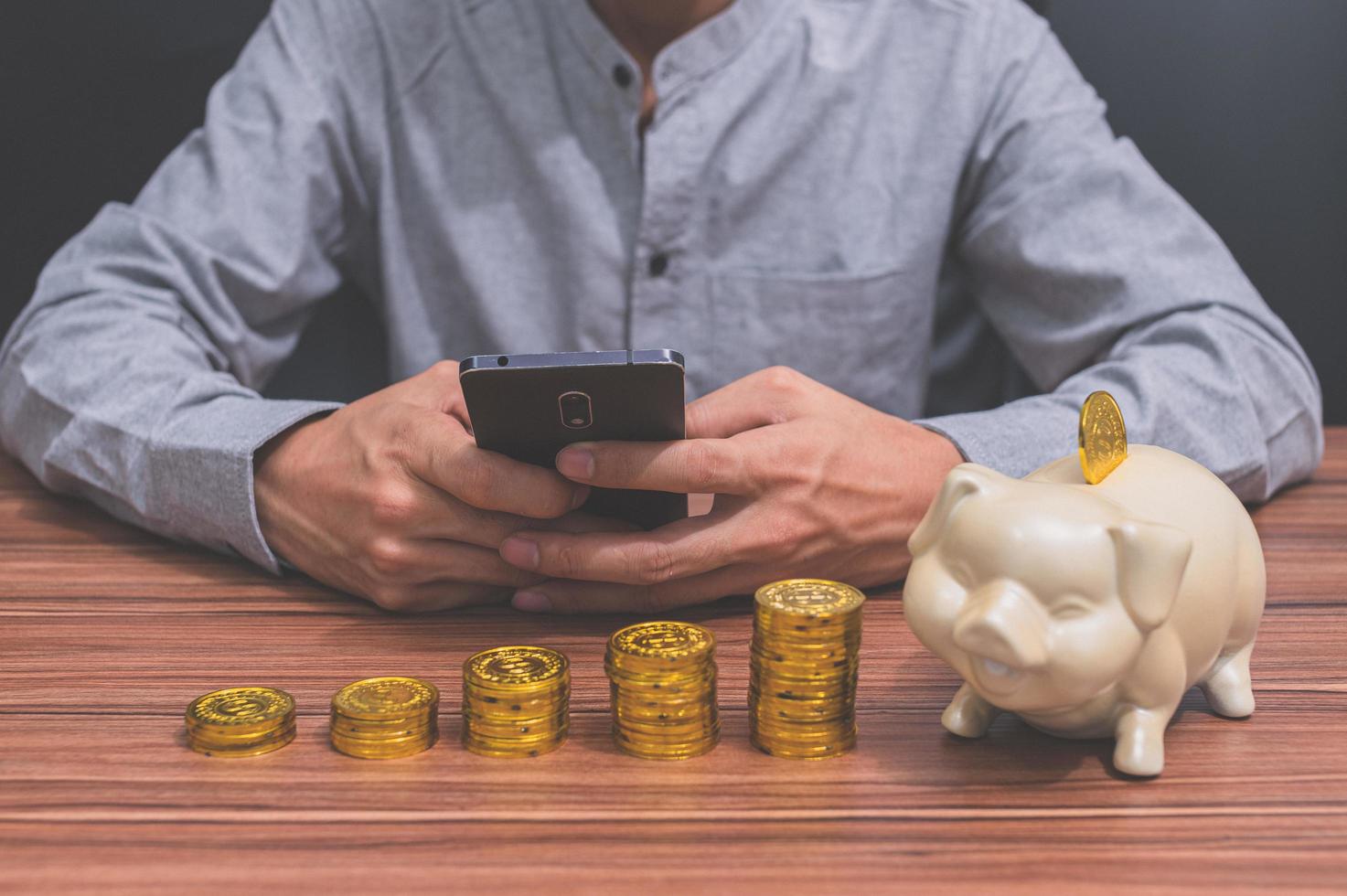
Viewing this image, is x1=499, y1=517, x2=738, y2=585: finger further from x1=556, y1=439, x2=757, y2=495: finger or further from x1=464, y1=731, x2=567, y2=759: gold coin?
x1=464, y1=731, x2=567, y2=759: gold coin

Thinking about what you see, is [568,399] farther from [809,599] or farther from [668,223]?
[668,223]

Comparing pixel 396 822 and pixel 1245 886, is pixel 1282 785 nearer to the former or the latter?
pixel 1245 886

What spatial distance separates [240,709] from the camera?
0.65 metres

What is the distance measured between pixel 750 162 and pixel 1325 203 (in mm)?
944

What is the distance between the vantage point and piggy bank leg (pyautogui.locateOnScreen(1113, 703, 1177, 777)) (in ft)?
1.94

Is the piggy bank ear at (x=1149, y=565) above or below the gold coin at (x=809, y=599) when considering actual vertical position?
above

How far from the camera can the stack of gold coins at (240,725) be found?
0.63 meters

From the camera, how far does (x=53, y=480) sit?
1.15 m

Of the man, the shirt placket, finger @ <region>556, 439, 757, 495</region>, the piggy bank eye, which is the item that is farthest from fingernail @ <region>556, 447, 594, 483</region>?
the shirt placket

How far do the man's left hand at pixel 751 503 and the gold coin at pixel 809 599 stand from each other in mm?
167

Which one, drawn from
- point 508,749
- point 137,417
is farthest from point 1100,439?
point 137,417

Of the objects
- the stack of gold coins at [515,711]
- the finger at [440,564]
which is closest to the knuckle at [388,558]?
the finger at [440,564]

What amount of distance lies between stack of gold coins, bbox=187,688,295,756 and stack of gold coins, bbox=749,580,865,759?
0.26m

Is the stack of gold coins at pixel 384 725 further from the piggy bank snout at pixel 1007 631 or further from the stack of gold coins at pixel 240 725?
the piggy bank snout at pixel 1007 631
